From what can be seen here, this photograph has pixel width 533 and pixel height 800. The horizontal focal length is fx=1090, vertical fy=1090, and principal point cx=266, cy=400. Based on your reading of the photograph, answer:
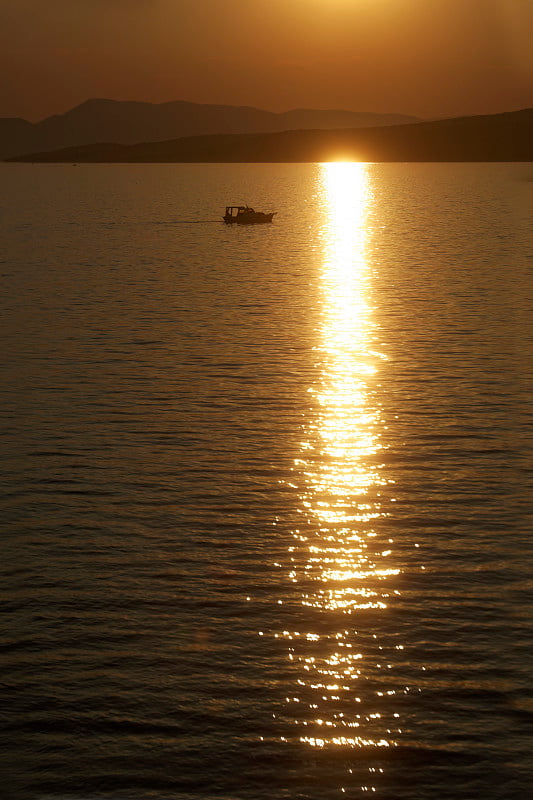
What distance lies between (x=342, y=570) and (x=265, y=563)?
5.66 feet

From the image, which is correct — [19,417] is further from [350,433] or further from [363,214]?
[363,214]

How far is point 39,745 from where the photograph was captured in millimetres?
17344

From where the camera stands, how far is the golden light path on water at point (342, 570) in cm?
1809

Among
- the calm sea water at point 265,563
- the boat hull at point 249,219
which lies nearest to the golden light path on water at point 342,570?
the calm sea water at point 265,563

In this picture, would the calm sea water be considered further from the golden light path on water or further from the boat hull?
the boat hull

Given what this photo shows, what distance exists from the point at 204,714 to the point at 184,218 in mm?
155387

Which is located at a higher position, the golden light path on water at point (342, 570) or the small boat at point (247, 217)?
the small boat at point (247, 217)

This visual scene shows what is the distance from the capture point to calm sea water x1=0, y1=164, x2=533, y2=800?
17.1 m

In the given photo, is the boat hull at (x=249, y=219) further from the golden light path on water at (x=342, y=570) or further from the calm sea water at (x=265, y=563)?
the golden light path on water at (x=342, y=570)

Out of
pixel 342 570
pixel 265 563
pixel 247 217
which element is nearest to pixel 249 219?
pixel 247 217

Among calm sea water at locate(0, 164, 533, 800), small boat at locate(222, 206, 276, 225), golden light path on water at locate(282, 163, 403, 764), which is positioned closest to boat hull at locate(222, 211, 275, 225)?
small boat at locate(222, 206, 276, 225)

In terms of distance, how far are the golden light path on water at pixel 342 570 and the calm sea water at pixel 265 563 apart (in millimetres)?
68

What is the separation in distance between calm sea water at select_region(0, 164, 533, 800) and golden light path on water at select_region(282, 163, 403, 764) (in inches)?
2.7

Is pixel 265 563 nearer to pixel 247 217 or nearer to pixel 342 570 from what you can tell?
pixel 342 570
